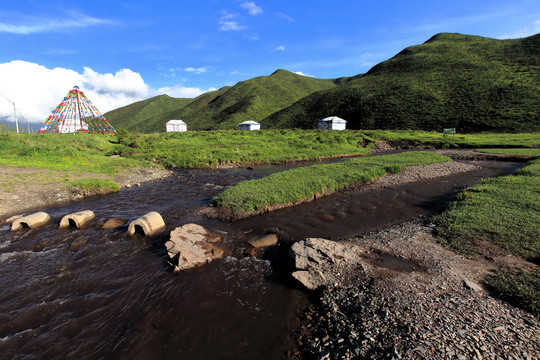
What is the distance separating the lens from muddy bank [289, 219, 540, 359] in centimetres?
509

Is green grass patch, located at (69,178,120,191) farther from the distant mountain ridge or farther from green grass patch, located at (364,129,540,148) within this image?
the distant mountain ridge

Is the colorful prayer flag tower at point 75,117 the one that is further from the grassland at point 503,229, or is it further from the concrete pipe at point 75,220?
the grassland at point 503,229

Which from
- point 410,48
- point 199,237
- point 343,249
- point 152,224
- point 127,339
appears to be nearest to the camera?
point 127,339

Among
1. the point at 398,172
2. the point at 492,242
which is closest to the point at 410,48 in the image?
the point at 398,172

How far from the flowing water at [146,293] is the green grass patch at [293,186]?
42.3 inches

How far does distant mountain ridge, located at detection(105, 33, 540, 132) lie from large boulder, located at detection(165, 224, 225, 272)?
273ft

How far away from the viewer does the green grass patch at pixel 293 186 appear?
15.2 meters

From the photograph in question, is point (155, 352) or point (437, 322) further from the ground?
point (437, 322)

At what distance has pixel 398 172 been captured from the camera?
23.9m

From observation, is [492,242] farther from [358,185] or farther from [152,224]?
[152,224]

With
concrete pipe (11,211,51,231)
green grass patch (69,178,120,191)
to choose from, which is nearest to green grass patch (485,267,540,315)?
concrete pipe (11,211,51,231)

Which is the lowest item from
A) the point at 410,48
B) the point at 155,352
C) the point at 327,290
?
the point at 155,352

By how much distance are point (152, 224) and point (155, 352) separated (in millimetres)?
7505

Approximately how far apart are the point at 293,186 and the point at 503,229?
11226 mm
